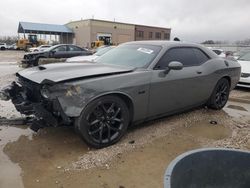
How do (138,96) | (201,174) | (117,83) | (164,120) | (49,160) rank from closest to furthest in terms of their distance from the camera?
(201,174), (49,160), (117,83), (138,96), (164,120)

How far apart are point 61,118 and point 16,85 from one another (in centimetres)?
118

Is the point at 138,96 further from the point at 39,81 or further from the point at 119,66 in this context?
the point at 39,81

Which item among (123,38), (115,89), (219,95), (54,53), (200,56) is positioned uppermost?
(200,56)

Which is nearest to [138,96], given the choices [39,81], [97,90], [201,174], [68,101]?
[97,90]

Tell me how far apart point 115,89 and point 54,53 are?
14080 millimetres

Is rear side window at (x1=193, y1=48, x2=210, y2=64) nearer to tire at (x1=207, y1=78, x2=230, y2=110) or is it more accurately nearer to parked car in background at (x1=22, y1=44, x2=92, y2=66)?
tire at (x1=207, y1=78, x2=230, y2=110)

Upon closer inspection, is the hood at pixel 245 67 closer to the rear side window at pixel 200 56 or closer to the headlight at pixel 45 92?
the rear side window at pixel 200 56

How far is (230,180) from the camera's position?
184cm

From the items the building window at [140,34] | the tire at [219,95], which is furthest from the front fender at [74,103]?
the building window at [140,34]

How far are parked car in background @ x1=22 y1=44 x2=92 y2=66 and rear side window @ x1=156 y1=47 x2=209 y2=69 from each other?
12.0 meters

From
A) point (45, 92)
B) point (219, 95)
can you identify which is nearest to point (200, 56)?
point (219, 95)

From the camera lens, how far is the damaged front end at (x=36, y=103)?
153 inches

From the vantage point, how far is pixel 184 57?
18.0ft

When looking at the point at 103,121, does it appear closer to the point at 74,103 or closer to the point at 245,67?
the point at 74,103
